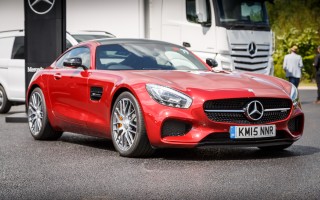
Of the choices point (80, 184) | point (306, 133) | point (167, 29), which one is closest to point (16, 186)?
point (80, 184)

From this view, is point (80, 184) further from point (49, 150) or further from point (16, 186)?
point (49, 150)

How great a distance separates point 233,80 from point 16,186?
3064 millimetres

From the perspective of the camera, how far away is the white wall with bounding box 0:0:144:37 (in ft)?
60.1

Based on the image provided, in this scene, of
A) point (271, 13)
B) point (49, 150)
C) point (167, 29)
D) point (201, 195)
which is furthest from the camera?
point (271, 13)

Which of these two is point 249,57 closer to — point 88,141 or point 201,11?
point 201,11

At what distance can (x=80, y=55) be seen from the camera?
11086mm

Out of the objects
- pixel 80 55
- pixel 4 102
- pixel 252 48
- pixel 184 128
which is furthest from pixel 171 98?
pixel 252 48

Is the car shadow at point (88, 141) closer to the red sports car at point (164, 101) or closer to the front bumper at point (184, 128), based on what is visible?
the red sports car at point (164, 101)

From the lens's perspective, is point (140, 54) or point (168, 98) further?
point (140, 54)

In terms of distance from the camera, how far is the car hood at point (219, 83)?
9172 millimetres

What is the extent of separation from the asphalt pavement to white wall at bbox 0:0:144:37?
23.9ft

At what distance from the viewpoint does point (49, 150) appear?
10.4m

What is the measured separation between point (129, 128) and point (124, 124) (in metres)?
0.10

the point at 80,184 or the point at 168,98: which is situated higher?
the point at 168,98
